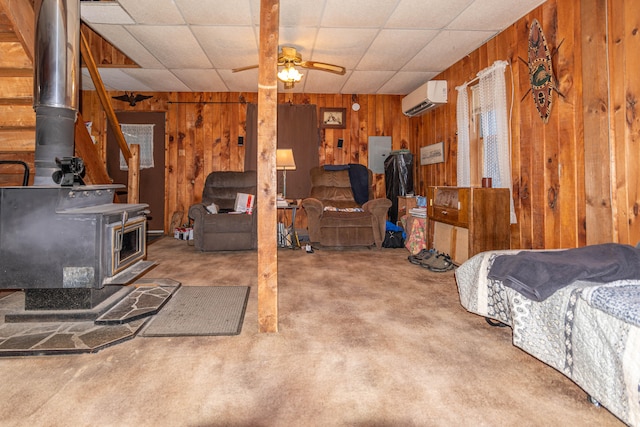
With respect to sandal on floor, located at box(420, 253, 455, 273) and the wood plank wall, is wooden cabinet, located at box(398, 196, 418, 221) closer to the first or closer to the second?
the wood plank wall

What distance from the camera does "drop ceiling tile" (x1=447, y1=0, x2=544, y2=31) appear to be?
2.97m

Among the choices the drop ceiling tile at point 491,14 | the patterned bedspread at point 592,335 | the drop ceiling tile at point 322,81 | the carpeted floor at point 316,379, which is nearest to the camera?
the patterned bedspread at point 592,335

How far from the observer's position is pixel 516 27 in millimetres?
3287

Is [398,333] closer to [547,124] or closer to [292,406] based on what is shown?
[292,406]

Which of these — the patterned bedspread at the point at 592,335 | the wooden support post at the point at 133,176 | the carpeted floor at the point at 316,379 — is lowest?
the carpeted floor at the point at 316,379

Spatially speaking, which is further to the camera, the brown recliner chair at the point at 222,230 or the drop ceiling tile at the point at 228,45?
the brown recliner chair at the point at 222,230

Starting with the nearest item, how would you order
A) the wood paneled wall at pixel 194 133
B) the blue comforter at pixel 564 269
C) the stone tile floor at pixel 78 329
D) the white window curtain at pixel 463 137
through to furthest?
1. the blue comforter at pixel 564 269
2. the stone tile floor at pixel 78 329
3. the white window curtain at pixel 463 137
4. the wood paneled wall at pixel 194 133

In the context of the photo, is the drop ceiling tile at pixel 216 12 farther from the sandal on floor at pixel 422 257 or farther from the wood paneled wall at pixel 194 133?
the sandal on floor at pixel 422 257

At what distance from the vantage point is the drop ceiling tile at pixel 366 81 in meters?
4.86

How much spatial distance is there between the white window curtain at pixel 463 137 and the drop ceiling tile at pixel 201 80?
3.25m

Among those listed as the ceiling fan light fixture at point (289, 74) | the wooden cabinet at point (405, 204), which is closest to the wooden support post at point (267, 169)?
the ceiling fan light fixture at point (289, 74)

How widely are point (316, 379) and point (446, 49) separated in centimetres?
388

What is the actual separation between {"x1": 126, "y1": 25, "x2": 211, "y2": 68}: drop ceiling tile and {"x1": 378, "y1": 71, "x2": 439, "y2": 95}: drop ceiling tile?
2.60 meters

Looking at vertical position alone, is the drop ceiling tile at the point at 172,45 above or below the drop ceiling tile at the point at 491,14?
above
